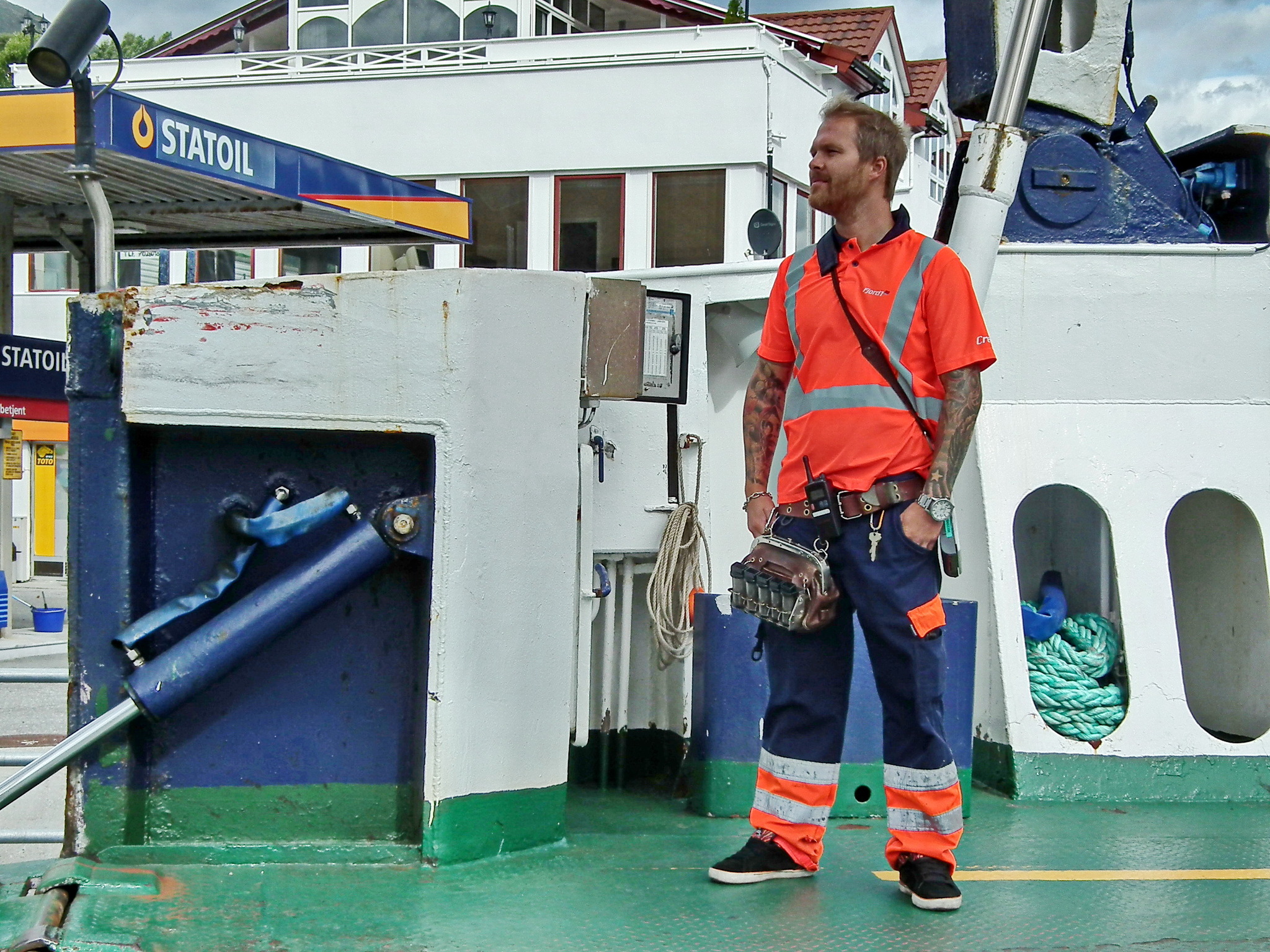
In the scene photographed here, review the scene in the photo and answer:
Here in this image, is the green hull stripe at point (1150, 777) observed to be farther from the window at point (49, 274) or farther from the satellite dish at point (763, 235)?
the window at point (49, 274)

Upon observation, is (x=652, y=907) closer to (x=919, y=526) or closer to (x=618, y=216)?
(x=919, y=526)

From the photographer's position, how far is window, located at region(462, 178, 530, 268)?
19.1 metres

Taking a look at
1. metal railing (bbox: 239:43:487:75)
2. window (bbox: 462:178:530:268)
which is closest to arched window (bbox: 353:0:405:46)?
metal railing (bbox: 239:43:487:75)

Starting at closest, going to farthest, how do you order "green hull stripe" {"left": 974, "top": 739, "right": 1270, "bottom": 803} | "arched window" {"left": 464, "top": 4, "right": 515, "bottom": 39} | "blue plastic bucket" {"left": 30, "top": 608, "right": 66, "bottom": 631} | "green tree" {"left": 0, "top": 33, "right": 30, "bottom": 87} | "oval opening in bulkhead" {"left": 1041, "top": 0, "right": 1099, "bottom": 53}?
1. "green hull stripe" {"left": 974, "top": 739, "right": 1270, "bottom": 803}
2. "oval opening in bulkhead" {"left": 1041, "top": 0, "right": 1099, "bottom": 53}
3. "blue plastic bucket" {"left": 30, "top": 608, "right": 66, "bottom": 631}
4. "arched window" {"left": 464, "top": 4, "right": 515, "bottom": 39}
5. "green tree" {"left": 0, "top": 33, "right": 30, "bottom": 87}

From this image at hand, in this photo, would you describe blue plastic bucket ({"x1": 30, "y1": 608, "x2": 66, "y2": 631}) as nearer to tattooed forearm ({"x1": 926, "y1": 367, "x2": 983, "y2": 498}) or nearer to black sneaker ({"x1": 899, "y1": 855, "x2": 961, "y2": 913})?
black sneaker ({"x1": 899, "y1": 855, "x2": 961, "y2": 913})

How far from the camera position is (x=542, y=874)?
11.0 ft

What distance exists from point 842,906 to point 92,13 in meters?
2.72

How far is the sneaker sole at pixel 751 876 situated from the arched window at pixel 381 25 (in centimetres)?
1909

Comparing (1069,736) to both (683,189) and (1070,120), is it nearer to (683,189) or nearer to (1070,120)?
(1070,120)

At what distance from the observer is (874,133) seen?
3.27m

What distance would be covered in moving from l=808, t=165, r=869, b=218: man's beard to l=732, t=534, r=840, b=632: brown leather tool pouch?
79cm

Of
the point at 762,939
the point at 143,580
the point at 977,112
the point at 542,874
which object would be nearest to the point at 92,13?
the point at 143,580

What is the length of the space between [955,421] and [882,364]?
0.21m

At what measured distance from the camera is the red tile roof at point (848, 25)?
22969 millimetres
